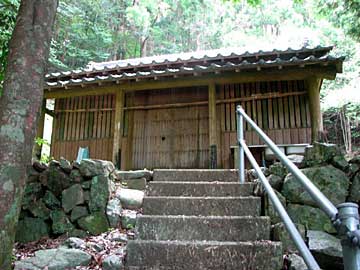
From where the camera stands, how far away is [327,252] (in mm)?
2574

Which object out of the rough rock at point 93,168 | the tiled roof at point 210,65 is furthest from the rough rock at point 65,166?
the tiled roof at point 210,65

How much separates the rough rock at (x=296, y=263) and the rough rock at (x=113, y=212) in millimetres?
2111

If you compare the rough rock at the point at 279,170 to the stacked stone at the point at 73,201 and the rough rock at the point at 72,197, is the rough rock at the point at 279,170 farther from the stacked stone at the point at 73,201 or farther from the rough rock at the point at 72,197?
the rough rock at the point at 72,197

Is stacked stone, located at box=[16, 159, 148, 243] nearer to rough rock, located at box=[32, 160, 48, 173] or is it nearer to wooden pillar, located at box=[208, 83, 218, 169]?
rough rock, located at box=[32, 160, 48, 173]

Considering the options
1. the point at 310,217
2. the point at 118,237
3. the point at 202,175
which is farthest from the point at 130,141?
the point at 310,217

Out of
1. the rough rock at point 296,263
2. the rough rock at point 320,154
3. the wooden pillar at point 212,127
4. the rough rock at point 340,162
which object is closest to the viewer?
the rough rock at point 296,263

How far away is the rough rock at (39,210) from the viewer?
163 inches

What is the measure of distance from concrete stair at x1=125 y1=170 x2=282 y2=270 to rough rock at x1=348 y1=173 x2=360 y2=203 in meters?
0.84

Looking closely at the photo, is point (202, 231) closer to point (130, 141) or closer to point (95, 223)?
point (95, 223)

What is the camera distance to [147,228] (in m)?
2.95

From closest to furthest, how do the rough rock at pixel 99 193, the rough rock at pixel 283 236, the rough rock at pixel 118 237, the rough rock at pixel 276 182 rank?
the rough rock at pixel 283 236, the rough rock at pixel 276 182, the rough rock at pixel 118 237, the rough rock at pixel 99 193

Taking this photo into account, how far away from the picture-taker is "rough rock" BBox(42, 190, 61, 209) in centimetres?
416

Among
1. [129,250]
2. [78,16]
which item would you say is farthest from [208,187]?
[78,16]

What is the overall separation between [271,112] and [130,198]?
3.57 metres
